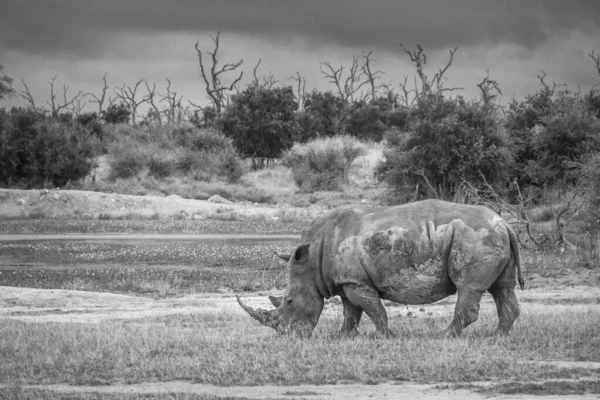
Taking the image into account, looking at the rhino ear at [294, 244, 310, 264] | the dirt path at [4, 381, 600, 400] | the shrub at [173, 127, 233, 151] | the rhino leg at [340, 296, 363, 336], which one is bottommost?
the dirt path at [4, 381, 600, 400]

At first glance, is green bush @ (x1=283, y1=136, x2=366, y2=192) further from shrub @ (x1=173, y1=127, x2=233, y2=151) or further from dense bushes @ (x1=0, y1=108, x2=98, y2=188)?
dense bushes @ (x1=0, y1=108, x2=98, y2=188)

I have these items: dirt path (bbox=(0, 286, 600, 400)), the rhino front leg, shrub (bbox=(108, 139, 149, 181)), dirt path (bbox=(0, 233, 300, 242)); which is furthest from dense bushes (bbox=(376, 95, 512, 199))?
the rhino front leg

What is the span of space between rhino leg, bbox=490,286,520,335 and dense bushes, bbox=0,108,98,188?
41946 millimetres

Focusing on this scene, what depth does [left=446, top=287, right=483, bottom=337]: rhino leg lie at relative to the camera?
38.6 feet

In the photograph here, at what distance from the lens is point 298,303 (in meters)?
12.4

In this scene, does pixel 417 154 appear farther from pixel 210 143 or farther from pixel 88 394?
pixel 88 394

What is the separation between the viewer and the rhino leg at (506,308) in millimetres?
12109

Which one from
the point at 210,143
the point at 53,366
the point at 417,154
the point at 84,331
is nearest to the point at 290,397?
the point at 53,366

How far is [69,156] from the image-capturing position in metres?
51.7

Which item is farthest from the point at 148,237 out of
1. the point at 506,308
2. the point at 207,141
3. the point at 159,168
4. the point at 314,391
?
the point at 207,141

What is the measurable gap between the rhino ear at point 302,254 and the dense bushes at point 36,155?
133 feet

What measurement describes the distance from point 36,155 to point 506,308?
142 ft

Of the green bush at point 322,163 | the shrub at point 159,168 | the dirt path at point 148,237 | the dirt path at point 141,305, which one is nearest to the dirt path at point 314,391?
the dirt path at point 141,305

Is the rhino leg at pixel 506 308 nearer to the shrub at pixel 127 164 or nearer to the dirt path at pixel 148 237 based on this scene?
the dirt path at pixel 148 237
